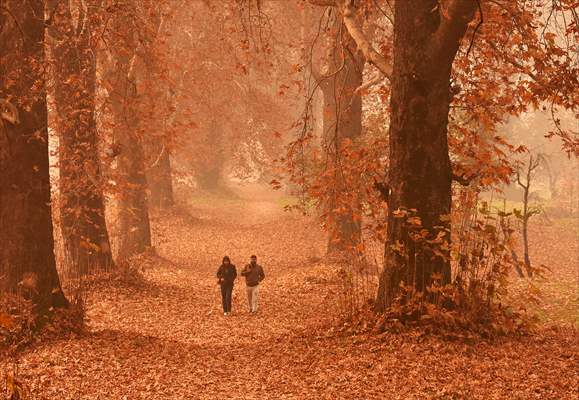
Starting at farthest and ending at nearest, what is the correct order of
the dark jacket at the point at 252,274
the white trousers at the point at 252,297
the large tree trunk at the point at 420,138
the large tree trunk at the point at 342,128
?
1. the white trousers at the point at 252,297
2. the dark jacket at the point at 252,274
3. the large tree trunk at the point at 342,128
4. the large tree trunk at the point at 420,138

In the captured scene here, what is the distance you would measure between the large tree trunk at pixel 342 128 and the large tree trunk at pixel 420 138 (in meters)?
1.06

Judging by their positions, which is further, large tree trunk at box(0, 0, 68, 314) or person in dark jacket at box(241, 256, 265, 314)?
person in dark jacket at box(241, 256, 265, 314)

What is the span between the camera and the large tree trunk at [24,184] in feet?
33.9

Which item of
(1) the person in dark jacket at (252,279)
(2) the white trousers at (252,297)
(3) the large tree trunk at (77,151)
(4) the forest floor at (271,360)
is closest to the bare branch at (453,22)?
(4) the forest floor at (271,360)

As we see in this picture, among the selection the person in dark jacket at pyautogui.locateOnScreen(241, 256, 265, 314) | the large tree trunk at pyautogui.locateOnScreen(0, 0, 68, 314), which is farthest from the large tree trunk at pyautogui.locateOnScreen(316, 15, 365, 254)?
the large tree trunk at pyautogui.locateOnScreen(0, 0, 68, 314)

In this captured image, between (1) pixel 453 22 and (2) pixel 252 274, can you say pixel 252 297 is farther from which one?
(1) pixel 453 22

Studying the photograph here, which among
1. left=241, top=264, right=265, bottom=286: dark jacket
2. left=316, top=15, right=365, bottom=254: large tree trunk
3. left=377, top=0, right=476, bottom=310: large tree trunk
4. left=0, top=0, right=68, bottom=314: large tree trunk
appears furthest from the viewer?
left=241, top=264, right=265, bottom=286: dark jacket

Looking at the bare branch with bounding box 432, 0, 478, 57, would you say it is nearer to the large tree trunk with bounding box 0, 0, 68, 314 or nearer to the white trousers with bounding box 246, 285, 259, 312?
the large tree trunk with bounding box 0, 0, 68, 314

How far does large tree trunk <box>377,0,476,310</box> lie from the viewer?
375 inches

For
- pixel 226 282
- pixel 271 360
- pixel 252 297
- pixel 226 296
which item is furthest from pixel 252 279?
pixel 271 360

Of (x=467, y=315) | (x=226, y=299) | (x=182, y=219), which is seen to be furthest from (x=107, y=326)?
(x=182, y=219)

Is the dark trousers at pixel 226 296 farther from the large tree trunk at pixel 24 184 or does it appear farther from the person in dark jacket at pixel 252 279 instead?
the large tree trunk at pixel 24 184

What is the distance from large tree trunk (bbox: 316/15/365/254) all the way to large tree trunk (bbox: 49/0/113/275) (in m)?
5.38

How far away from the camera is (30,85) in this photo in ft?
36.0
